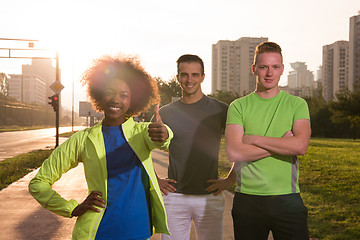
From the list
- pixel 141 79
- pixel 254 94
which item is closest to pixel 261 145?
pixel 254 94

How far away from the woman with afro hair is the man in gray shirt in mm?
1038

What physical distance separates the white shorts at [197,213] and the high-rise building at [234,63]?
166 metres

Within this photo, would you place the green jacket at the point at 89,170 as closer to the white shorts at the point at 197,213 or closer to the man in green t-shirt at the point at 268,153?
the man in green t-shirt at the point at 268,153

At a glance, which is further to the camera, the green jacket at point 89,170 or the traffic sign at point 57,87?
the traffic sign at point 57,87

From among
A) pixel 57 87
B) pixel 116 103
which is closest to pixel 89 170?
pixel 116 103

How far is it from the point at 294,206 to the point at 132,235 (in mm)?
1149

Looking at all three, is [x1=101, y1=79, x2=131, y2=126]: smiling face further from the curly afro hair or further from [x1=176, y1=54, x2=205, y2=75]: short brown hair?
[x1=176, y1=54, x2=205, y2=75]: short brown hair

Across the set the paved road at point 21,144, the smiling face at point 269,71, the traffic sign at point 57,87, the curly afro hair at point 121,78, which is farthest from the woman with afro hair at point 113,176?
the traffic sign at point 57,87

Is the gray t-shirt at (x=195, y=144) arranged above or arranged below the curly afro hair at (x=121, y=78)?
below

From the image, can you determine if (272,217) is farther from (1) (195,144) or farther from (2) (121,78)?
(2) (121,78)

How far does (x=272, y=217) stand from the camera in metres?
2.87

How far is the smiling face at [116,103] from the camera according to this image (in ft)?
8.52

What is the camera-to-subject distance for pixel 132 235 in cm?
243

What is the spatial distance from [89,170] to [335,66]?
522 feet
